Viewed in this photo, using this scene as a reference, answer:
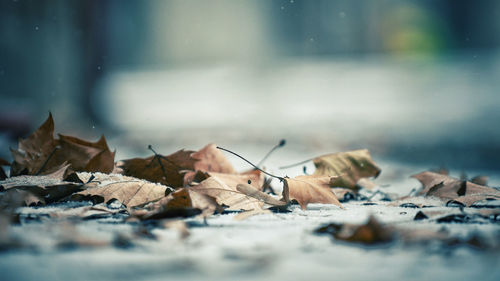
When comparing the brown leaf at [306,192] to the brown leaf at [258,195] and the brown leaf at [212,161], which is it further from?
the brown leaf at [212,161]

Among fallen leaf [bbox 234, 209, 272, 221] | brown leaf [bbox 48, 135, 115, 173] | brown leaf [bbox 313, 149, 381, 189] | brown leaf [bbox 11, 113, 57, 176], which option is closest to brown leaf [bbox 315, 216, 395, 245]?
fallen leaf [bbox 234, 209, 272, 221]

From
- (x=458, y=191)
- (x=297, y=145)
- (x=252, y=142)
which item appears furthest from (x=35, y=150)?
(x=252, y=142)

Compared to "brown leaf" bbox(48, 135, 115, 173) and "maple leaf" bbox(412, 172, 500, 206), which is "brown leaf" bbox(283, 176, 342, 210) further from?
"brown leaf" bbox(48, 135, 115, 173)

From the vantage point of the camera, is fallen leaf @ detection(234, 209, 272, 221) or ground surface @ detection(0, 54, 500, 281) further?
fallen leaf @ detection(234, 209, 272, 221)

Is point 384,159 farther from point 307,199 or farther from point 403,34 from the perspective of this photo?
point 403,34

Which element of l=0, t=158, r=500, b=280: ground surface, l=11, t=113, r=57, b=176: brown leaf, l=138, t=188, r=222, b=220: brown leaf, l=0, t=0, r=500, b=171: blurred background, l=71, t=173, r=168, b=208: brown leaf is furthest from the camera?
l=0, t=0, r=500, b=171: blurred background

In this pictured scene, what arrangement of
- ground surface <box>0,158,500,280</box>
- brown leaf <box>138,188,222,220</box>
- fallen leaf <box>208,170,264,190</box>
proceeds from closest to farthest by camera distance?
ground surface <box>0,158,500,280</box>
brown leaf <box>138,188,222,220</box>
fallen leaf <box>208,170,264,190</box>
